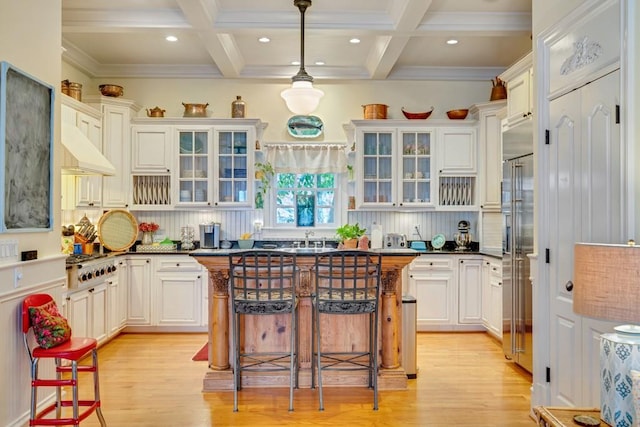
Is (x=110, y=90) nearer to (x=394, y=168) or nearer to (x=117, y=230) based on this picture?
(x=117, y=230)

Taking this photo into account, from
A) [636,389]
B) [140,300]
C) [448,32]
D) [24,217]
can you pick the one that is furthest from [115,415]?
[448,32]

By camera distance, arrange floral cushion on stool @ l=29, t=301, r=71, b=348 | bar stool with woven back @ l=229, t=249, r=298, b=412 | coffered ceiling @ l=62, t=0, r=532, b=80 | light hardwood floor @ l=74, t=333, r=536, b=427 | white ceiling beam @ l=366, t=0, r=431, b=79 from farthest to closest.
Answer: coffered ceiling @ l=62, t=0, r=532, b=80
white ceiling beam @ l=366, t=0, r=431, b=79
bar stool with woven back @ l=229, t=249, r=298, b=412
light hardwood floor @ l=74, t=333, r=536, b=427
floral cushion on stool @ l=29, t=301, r=71, b=348

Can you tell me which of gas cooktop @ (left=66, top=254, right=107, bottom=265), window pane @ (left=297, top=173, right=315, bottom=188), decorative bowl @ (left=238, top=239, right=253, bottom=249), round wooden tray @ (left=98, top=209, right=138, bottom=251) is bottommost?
gas cooktop @ (left=66, top=254, right=107, bottom=265)

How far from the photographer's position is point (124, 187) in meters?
5.95

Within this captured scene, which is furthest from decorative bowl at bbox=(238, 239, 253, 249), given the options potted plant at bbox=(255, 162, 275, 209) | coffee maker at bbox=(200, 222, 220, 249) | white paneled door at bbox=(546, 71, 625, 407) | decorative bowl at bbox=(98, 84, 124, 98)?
white paneled door at bbox=(546, 71, 625, 407)

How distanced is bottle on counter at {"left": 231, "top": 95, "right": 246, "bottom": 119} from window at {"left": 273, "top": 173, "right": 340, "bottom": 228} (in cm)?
95

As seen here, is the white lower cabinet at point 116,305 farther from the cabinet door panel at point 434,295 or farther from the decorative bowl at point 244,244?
the cabinet door panel at point 434,295

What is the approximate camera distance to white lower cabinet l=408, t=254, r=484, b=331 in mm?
5844

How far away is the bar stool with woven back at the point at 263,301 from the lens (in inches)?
138

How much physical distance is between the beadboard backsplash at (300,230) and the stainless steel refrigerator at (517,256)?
199 cm

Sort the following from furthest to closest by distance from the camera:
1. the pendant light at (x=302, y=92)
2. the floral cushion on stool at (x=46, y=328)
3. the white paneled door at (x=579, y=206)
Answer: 1. the pendant light at (x=302, y=92)
2. the floral cushion on stool at (x=46, y=328)
3. the white paneled door at (x=579, y=206)

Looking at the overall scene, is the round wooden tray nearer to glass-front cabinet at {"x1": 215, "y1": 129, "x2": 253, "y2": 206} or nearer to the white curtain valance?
glass-front cabinet at {"x1": 215, "y1": 129, "x2": 253, "y2": 206}

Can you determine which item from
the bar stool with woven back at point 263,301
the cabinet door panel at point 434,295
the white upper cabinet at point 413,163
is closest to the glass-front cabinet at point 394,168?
the white upper cabinet at point 413,163

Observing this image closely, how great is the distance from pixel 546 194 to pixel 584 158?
492 mm
